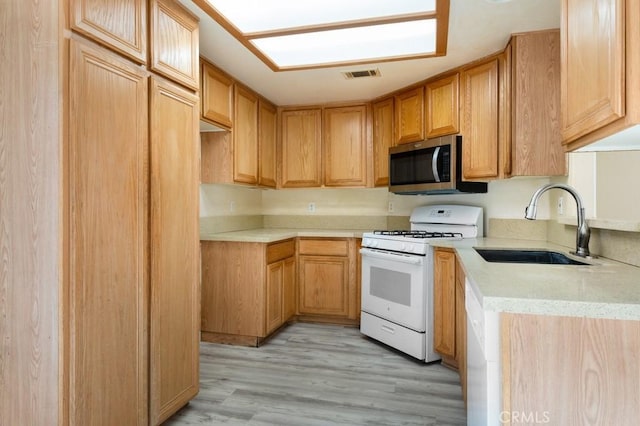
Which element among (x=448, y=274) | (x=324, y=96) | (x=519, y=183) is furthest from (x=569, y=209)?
(x=324, y=96)

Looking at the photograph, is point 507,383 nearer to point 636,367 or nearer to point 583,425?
point 583,425

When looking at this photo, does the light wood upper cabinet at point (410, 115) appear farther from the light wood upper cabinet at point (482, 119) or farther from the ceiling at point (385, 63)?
the light wood upper cabinet at point (482, 119)

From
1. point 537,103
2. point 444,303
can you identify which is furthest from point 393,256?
point 537,103

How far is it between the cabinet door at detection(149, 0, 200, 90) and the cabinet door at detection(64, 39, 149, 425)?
7.0 inches

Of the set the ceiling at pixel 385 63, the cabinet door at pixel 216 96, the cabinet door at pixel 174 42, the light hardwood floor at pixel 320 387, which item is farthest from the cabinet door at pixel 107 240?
the cabinet door at pixel 216 96

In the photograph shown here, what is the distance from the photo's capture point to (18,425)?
1334 millimetres

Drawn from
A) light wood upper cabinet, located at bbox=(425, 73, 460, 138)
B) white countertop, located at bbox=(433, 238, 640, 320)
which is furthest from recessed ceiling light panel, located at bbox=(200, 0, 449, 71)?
white countertop, located at bbox=(433, 238, 640, 320)

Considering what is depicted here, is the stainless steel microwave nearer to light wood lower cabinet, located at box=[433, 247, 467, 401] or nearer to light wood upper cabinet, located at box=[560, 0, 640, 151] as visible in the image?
light wood lower cabinet, located at box=[433, 247, 467, 401]

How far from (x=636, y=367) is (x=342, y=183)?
288cm

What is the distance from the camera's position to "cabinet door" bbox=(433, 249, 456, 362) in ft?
8.36

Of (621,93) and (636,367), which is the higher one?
(621,93)

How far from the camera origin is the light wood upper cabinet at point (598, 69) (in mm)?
842

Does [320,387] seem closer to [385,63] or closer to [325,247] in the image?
[325,247]

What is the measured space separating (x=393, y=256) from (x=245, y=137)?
1.57 metres
